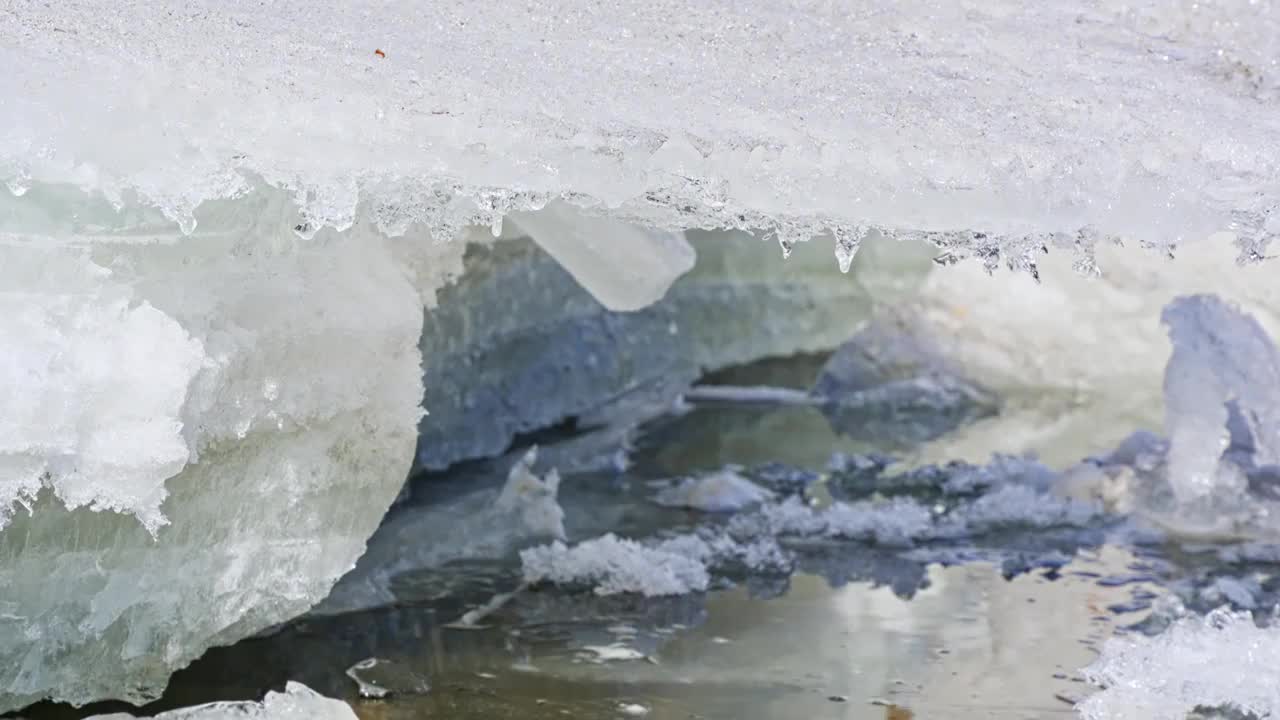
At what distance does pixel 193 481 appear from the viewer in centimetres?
211

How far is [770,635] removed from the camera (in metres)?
2.57

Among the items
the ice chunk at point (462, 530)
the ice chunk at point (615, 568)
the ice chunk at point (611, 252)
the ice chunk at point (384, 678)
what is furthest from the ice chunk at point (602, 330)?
the ice chunk at point (384, 678)

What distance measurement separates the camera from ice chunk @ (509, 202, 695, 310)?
2.49m

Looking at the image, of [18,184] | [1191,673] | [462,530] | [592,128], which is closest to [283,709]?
[18,184]

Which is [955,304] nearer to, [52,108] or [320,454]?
[320,454]

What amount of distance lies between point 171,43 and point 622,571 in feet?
4.78

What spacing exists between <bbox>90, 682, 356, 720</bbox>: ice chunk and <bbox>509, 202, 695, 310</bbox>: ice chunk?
2.78ft

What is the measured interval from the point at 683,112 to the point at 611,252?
2.65ft

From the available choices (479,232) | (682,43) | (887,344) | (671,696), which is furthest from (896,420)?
(682,43)

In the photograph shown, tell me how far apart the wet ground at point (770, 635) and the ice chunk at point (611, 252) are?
0.57 metres

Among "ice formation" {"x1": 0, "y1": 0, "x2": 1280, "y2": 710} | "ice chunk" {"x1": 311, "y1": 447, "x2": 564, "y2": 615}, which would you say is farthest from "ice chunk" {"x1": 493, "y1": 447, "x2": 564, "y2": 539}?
"ice formation" {"x1": 0, "y1": 0, "x2": 1280, "y2": 710}

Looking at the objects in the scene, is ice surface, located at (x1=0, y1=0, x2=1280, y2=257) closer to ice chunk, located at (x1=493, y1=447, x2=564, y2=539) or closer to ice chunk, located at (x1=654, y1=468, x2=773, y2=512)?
ice chunk, located at (x1=493, y1=447, x2=564, y2=539)

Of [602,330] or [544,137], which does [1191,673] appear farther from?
[602,330]

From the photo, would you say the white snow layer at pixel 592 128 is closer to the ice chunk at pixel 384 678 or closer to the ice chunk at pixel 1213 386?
the ice chunk at pixel 384 678
